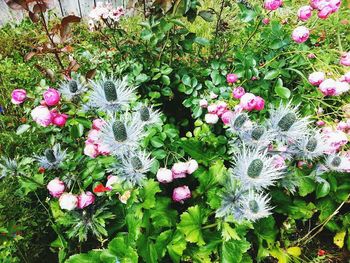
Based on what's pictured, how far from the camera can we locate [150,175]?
1454 millimetres

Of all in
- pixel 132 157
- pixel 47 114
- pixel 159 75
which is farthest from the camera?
pixel 159 75

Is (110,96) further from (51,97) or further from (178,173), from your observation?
(178,173)

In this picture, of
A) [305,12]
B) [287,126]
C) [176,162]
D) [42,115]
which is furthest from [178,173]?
[305,12]

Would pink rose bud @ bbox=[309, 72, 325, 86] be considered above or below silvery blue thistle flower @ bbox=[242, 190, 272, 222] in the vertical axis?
above

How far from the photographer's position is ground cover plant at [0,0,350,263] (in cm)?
125

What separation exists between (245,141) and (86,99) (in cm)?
70

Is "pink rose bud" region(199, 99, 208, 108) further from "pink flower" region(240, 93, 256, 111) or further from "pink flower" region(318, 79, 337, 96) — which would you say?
"pink flower" region(318, 79, 337, 96)

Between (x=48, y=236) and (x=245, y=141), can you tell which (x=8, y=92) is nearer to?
(x=48, y=236)

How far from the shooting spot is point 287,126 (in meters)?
1.23

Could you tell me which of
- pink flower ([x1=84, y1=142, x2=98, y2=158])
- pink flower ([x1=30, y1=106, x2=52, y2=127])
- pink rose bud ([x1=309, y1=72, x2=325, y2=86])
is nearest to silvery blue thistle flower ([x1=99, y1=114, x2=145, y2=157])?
pink flower ([x1=84, y1=142, x2=98, y2=158])

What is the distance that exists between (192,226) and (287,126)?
55 cm

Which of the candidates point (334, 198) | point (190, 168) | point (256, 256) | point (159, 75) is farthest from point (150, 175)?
point (334, 198)

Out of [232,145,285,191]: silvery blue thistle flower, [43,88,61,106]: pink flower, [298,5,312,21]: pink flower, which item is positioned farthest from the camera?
[298,5,312,21]: pink flower

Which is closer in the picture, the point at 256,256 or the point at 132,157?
the point at 132,157
